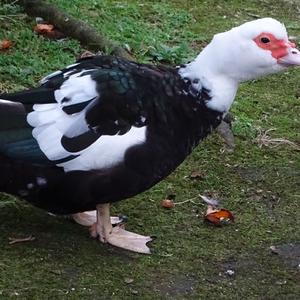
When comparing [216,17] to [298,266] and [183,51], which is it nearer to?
[183,51]

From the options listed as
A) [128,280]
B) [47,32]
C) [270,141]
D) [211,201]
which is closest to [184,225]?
[211,201]

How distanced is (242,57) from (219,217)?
0.91 metres

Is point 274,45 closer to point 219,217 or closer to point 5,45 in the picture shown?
point 219,217

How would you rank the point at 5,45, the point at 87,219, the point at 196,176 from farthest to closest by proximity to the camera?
the point at 5,45 < the point at 196,176 < the point at 87,219

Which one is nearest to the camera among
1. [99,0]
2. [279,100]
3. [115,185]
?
[115,185]

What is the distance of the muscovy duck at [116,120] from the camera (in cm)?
380

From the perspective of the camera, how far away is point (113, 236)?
4160 mm

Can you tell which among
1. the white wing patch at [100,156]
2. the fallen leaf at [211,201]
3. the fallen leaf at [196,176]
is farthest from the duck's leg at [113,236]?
the fallen leaf at [196,176]

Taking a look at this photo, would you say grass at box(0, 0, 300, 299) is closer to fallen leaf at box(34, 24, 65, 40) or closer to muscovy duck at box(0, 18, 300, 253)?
fallen leaf at box(34, 24, 65, 40)

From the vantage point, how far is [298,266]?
4.11 metres

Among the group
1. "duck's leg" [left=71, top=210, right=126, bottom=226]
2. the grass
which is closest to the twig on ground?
the grass

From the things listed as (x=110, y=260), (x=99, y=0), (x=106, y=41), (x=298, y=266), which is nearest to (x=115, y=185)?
(x=110, y=260)

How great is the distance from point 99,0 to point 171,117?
3764mm

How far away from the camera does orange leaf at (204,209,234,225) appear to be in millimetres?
4445
